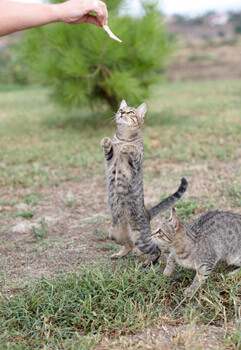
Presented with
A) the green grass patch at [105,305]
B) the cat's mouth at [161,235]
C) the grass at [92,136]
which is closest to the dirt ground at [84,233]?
the green grass patch at [105,305]

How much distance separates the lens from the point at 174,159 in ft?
19.0

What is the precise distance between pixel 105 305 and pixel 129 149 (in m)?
1.21

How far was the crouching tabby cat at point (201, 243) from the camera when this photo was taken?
2.79 metres

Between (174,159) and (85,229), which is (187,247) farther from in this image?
(174,159)

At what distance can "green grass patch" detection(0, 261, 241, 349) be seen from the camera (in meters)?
2.39

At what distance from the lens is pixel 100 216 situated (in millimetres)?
4195

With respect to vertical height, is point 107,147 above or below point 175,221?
above

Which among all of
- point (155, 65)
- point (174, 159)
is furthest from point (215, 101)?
point (174, 159)

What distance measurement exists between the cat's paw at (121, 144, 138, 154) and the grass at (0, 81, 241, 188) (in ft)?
7.02

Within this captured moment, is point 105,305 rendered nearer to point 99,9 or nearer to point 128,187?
point 128,187

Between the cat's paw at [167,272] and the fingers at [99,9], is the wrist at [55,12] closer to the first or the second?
the fingers at [99,9]

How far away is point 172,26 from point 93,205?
97.3ft

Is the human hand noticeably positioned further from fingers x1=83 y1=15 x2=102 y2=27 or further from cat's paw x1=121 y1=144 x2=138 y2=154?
cat's paw x1=121 y1=144 x2=138 y2=154

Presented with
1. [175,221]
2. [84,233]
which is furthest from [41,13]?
[84,233]
